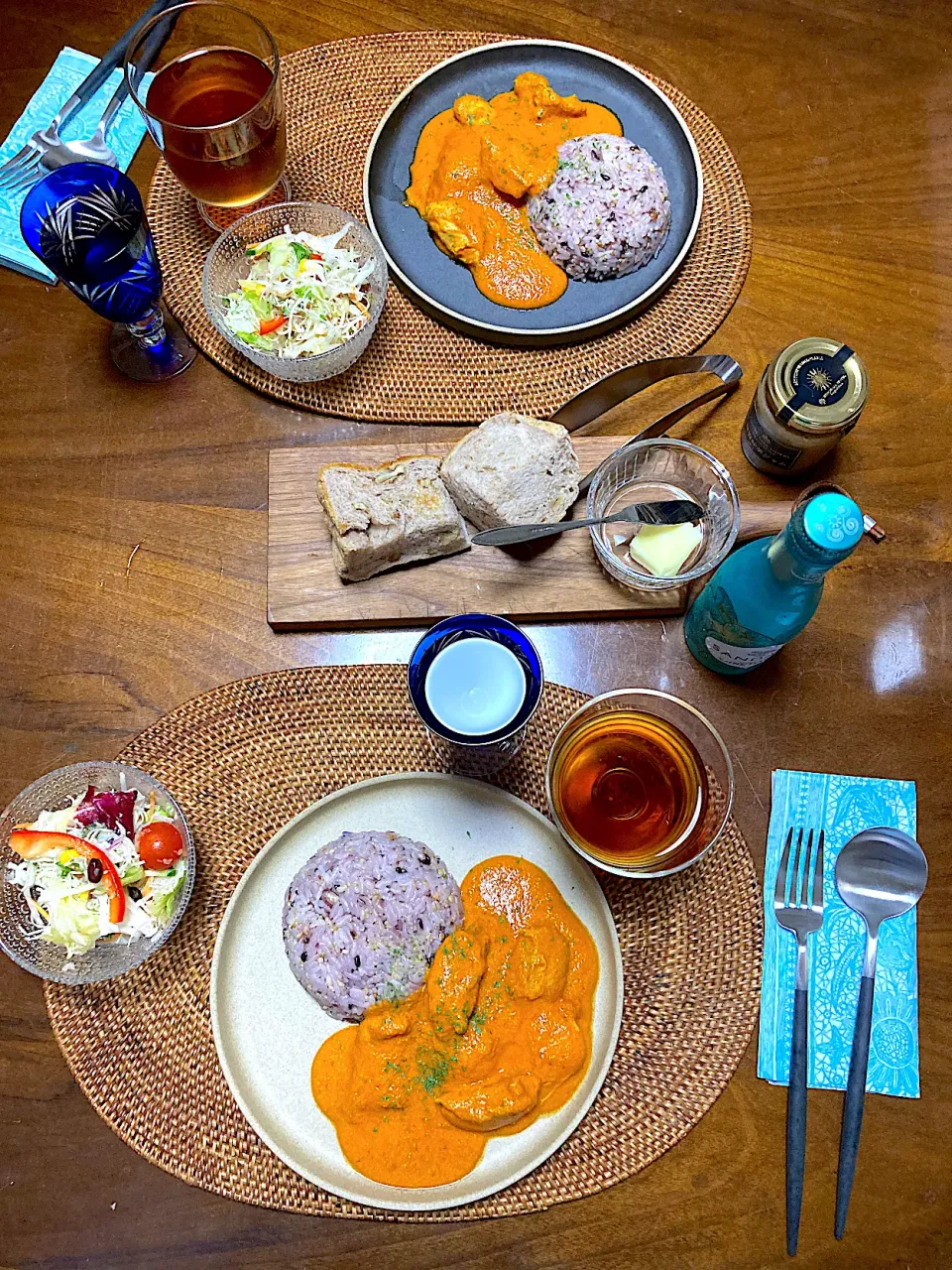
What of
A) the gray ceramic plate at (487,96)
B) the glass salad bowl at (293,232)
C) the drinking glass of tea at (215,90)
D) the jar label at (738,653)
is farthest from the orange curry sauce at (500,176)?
the jar label at (738,653)

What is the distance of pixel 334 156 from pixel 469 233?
0.91ft

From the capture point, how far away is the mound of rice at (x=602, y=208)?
134 cm

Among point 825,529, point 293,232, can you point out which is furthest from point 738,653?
point 293,232

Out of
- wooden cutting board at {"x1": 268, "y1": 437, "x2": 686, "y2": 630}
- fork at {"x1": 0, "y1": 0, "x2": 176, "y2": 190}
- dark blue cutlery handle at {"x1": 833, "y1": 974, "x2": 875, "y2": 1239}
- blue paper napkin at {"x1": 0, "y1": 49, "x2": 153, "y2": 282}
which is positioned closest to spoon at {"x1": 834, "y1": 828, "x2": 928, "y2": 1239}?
dark blue cutlery handle at {"x1": 833, "y1": 974, "x2": 875, "y2": 1239}

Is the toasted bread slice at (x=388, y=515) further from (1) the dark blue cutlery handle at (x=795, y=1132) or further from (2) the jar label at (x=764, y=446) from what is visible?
(1) the dark blue cutlery handle at (x=795, y=1132)

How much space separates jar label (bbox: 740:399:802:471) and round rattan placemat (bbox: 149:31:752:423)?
0.57ft

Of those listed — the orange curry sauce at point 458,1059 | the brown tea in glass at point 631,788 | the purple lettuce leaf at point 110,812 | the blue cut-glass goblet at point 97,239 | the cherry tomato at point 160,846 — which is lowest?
the orange curry sauce at point 458,1059

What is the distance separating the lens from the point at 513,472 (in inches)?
48.6

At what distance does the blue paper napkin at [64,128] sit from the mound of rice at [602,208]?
0.67 m

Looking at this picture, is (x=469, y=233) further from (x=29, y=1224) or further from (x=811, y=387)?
(x=29, y=1224)

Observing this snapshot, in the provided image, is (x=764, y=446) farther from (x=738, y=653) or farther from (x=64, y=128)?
(x=64, y=128)

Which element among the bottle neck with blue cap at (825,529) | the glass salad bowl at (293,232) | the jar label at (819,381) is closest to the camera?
the bottle neck with blue cap at (825,529)

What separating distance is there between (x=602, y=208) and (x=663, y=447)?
0.38 metres

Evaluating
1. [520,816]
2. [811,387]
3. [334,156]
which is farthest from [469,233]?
[520,816]
